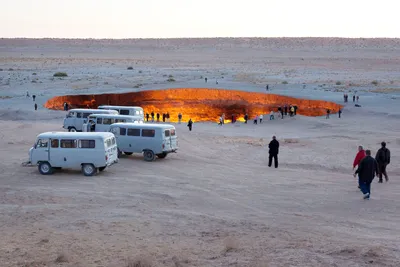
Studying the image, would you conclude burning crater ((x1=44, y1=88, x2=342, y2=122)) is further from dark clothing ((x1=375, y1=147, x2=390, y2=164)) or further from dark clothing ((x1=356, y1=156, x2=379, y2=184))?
dark clothing ((x1=356, y1=156, x2=379, y2=184))

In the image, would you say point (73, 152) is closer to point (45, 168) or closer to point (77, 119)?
point (45, 168)

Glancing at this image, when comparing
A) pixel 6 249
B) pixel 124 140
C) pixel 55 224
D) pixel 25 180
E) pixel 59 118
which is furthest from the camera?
pixel 59 118

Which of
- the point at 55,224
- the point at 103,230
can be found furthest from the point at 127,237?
the point at 55,224

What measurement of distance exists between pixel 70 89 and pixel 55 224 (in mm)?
52346

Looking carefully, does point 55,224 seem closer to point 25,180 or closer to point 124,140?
point 25,180

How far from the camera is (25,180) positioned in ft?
69.7

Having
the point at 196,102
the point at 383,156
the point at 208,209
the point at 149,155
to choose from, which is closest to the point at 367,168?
the point at 383,156

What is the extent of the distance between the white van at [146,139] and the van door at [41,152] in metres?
5.47

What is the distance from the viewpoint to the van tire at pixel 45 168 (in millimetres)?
22453

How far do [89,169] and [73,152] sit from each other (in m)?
0.96

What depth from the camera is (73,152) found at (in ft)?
73.7

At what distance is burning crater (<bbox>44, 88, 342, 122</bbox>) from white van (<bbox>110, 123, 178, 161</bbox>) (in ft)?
99.6

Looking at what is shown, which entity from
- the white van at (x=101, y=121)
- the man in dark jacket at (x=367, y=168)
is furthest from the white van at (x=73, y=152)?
the man in dark jacket at (x=367, y=168)

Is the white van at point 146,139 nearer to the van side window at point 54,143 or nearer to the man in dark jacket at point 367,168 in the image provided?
the van side window at point 54,143
